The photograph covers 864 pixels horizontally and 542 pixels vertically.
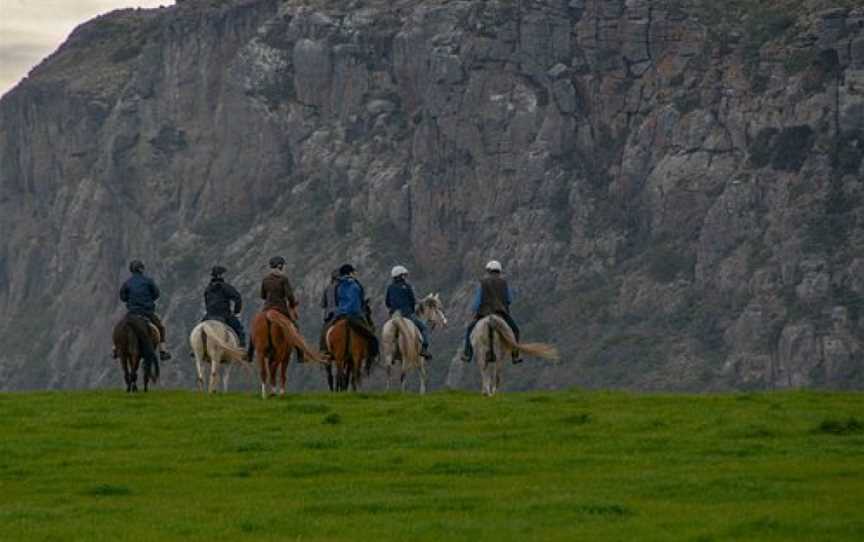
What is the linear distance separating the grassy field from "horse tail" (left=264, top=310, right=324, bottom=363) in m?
1.68

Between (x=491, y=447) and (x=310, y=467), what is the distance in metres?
3.59

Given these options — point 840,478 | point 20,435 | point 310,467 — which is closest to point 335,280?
point 20,435

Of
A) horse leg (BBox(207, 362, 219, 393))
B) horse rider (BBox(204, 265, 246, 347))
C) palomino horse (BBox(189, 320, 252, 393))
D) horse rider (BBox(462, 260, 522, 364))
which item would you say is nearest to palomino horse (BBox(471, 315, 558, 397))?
horse rider (BBox(462, 260, 522, 364))

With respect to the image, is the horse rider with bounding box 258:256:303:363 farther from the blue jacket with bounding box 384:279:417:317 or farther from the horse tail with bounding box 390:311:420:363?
the blue jacket with bounding box 384:279:417:317

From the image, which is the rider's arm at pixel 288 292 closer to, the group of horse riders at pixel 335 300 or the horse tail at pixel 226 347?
the group of horse riders at pixel 335 300

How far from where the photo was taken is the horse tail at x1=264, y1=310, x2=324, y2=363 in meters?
57.2

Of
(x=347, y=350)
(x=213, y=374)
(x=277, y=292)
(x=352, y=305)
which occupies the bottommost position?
(x=213, y=374)

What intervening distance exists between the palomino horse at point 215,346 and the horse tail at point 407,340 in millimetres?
3444

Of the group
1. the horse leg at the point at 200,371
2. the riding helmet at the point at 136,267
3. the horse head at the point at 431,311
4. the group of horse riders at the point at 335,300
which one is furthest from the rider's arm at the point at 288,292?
the horse head at the point at 431,311

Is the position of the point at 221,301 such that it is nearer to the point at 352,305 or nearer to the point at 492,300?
the point at 352,305

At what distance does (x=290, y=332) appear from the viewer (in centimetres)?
5747

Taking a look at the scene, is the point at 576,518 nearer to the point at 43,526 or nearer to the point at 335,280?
the point at 43,526

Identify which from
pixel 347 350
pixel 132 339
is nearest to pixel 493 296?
pixel 347 350

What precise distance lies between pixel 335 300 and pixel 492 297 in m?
3.95
